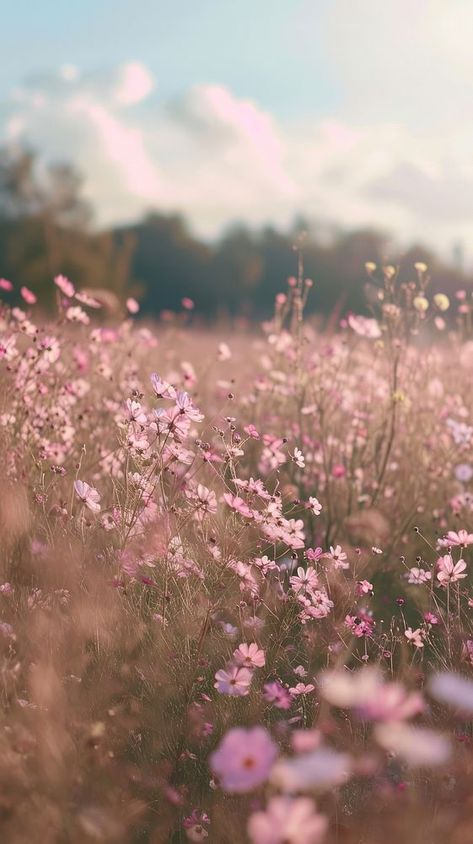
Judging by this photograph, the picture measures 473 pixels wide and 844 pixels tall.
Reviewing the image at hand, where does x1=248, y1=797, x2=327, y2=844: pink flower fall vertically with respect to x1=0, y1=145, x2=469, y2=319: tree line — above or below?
above

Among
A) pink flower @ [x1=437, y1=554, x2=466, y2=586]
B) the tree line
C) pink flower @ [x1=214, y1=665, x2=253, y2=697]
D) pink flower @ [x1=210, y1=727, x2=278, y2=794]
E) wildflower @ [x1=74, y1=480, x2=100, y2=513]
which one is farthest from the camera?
the tree line

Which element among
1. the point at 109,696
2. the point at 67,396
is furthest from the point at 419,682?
the point at 67,396

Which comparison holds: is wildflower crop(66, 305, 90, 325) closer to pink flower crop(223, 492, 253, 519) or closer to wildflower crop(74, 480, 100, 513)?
wildflower crop(74, 480, 100, 513)

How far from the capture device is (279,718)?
2.57m

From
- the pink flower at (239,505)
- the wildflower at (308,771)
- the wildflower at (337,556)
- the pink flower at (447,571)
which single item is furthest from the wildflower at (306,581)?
the wildflower at (308,771)

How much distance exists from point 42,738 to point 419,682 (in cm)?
142

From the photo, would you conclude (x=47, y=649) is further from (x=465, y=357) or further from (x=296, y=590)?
(x=465, y=357)

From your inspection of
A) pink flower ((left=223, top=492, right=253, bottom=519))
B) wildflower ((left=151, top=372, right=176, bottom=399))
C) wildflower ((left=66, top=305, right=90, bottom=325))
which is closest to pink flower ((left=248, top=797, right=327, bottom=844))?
pink flower ((left=223, top=492, right=253, bottom=519))

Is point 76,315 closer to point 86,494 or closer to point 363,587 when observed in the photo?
point 86,494

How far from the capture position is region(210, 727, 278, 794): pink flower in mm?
1264

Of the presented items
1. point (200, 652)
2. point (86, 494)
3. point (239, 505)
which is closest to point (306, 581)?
point (239, 505)

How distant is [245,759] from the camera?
1297 mm

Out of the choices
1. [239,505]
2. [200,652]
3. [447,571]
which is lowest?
[200,652]

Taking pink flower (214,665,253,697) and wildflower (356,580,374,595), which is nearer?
pink flower (214,665,253,697)
